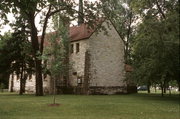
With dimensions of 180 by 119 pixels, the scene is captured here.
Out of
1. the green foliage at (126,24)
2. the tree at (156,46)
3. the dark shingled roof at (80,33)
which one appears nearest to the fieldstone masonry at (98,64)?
the dark shingled roof at (80,33)

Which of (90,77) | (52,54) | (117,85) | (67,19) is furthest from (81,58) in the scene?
(52,54)

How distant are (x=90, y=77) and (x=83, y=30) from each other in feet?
23.4

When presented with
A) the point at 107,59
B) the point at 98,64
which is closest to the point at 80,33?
the point at 107,59

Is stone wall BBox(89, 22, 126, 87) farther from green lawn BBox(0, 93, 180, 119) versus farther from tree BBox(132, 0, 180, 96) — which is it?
green lawn BBox(0, 93, 180, 119)

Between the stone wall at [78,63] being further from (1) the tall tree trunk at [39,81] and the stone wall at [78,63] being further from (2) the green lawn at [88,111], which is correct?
(2) the green lawn at [88,111]

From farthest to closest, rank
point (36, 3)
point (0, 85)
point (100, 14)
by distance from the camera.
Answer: point (0, 85) < point (100, 14) < point (36, 3)

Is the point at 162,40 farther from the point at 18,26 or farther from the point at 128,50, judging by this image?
the point at 128,50

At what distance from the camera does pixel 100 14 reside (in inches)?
1359

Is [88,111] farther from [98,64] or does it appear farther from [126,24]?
[126,24]

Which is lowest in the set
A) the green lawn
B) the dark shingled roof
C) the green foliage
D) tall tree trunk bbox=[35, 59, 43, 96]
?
the green lawn

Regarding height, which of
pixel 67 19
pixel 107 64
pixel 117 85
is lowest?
pixel 117 85

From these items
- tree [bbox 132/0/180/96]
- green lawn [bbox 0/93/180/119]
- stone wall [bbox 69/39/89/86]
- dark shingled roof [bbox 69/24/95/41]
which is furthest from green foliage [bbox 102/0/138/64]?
green lawn [bbox 0/93/180/119]

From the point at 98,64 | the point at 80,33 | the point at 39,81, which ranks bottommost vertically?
the point at 39,81

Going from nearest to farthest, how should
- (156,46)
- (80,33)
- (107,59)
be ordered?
(156,46) → (107,59) → (80,33)
